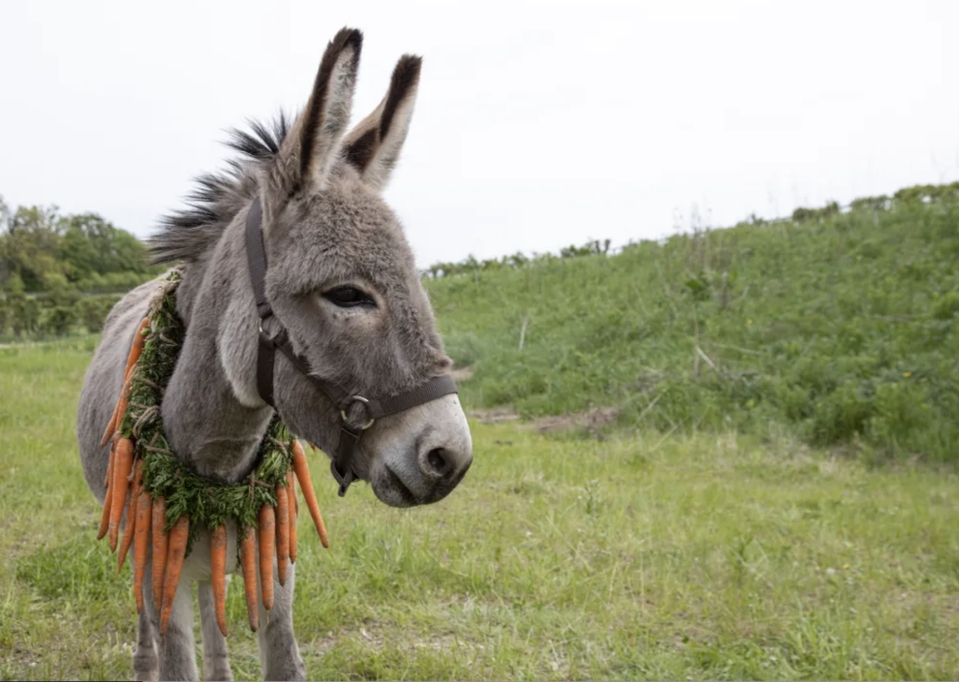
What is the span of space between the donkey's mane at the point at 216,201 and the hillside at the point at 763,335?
313 inches

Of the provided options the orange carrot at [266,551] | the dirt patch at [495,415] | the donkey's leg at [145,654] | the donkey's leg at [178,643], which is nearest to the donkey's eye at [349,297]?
the orange carrot at [266,551]

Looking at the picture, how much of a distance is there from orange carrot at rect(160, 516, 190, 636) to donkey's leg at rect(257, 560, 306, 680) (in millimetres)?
335

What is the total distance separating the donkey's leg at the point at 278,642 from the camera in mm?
2609

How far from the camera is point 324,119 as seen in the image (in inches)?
77.8

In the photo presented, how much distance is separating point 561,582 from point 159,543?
2.67 m

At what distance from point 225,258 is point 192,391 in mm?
474

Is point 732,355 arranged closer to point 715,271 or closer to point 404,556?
point 715,271

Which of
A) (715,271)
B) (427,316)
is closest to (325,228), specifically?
(427,316)

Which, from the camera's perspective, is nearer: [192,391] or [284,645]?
[192,391]

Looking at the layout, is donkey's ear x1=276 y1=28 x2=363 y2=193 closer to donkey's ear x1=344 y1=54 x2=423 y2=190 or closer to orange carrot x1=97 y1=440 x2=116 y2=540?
donkey's ear x1=344 y1=54 x2=423 y2=190

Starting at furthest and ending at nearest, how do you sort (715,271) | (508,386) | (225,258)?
1. (715,271)
2. (508,386)
3. (225,258)

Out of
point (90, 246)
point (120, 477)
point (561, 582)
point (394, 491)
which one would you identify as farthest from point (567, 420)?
point (90, 246)

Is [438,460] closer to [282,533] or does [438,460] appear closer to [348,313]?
Result: [348,313]

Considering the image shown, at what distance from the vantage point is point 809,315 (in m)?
11.7
